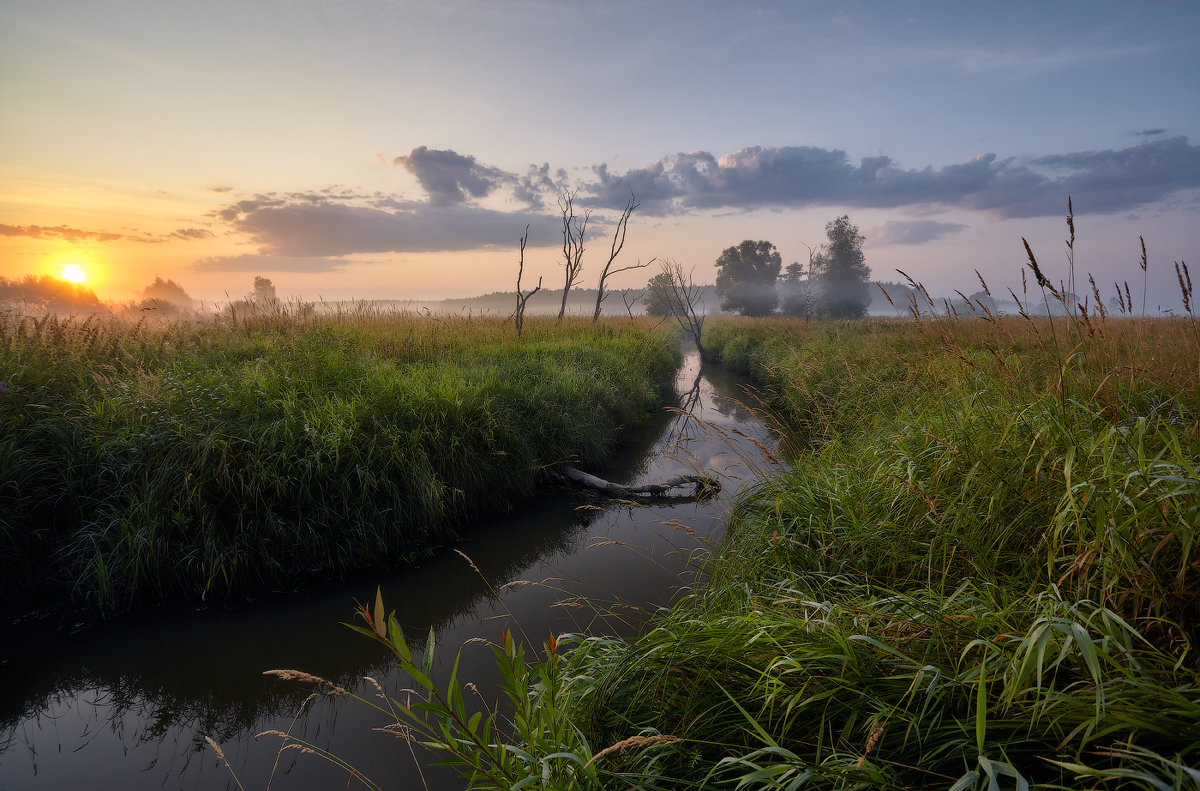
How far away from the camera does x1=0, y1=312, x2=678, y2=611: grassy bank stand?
4164 millimetres

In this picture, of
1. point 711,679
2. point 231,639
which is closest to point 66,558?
point 231,639

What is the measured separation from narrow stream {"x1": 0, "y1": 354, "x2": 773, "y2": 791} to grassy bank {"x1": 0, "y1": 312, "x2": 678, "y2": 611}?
371 millimetres

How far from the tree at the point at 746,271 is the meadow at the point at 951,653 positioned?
47709 millimetres

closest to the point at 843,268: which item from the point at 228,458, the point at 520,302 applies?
the point at 520,302

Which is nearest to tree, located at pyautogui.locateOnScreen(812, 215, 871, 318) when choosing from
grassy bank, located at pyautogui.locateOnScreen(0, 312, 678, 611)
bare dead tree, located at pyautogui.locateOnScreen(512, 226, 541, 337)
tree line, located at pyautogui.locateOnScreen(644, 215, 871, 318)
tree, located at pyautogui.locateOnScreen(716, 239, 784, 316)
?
tree line, located at pyautogui.locateOnScreen(644, 215, 871, 318)

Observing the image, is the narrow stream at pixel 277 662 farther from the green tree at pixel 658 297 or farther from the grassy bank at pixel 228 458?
the green tree at pixel 658 297

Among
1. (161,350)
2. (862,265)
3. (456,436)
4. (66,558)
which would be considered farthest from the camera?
(862,265)

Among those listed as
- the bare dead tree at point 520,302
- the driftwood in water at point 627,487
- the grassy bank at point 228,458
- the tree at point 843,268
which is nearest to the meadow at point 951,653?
the grassy bank at point 228,458

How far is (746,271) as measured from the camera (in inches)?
2030

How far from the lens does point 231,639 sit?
3816 millimetres

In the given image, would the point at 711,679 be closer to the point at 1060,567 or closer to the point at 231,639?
the point at 1060,567

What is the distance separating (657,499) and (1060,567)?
4541mm

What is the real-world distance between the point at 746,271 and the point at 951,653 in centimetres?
5343

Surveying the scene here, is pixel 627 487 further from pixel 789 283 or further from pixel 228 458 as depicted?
pixel 789 283
